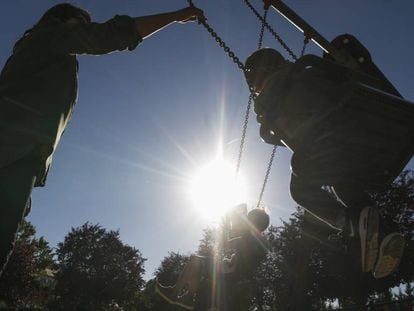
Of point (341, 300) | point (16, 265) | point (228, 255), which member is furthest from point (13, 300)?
point (341, 300)

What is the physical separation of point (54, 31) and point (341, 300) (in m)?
30.0

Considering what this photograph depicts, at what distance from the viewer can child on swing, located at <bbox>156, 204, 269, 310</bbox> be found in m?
7.16

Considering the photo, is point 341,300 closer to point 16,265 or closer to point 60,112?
point 16,265

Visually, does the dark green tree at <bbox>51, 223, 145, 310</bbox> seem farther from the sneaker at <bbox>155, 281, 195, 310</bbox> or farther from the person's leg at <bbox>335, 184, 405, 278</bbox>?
the person's leg at <bbox>335, 184, 405, 278</bbox>

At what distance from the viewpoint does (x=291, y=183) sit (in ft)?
11.5

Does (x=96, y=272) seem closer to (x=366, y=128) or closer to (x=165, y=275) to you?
(x=165, y=275)

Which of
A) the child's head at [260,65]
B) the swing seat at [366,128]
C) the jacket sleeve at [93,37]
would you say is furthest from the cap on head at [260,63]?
the jacket sleeve at [93,37]

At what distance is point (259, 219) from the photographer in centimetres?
786

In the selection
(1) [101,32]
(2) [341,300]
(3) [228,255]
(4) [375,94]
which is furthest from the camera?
(2) [341,300]

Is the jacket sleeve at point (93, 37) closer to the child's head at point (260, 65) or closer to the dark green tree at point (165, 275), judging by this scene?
the child's head at point (260, 65)

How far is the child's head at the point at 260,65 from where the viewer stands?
3.90 m

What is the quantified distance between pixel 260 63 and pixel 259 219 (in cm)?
463

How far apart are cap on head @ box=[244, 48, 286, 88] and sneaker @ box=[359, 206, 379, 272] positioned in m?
1.84

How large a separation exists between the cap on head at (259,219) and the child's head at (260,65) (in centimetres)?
438
